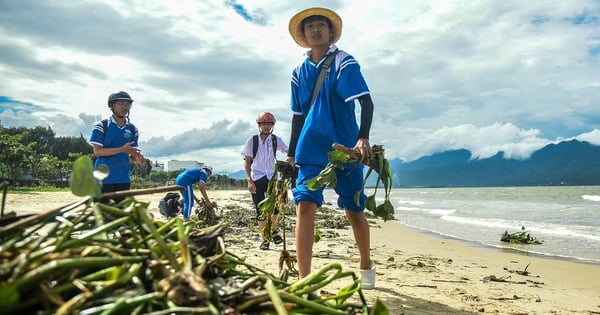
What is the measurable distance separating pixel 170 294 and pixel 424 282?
378 centimetres

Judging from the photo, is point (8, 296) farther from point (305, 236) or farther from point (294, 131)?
point (294, 131)

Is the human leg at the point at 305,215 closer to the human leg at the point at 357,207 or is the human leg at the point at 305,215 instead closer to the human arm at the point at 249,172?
the human leg at the point at 357,207

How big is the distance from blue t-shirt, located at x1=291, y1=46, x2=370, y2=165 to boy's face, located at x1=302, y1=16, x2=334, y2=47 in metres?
0.13

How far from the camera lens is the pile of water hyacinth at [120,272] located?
894 millimetres

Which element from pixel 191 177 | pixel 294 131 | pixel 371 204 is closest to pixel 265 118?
pixel 191 177

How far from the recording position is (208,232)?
1342 millimetres

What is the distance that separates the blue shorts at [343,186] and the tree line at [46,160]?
21581 mm

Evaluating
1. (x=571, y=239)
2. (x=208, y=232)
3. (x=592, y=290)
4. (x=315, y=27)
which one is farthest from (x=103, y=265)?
(x=571, y=239)

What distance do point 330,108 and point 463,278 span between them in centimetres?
260

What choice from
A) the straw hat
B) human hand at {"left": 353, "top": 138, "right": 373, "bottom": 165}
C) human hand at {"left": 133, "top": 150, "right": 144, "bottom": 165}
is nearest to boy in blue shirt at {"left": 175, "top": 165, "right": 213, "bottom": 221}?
human hand at {"left": 133, "top": 150, "right": 144, "bottom": 165}

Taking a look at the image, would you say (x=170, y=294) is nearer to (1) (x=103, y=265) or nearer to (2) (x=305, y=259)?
(1) (x=103, y=265)

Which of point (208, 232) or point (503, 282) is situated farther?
point (503, 282)

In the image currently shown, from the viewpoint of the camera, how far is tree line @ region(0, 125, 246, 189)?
124 feet

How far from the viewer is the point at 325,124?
3428 mm
